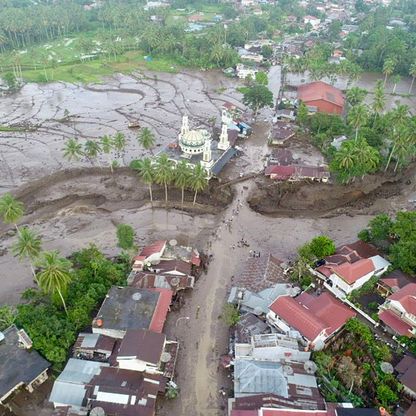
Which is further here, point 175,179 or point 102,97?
point 102,97

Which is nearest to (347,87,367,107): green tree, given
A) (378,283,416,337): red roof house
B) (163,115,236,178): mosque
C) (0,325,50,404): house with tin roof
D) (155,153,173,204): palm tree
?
(163,115,236,178): mosque

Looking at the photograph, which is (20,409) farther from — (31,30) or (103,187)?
(31,30)

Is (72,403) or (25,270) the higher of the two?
(72,403)

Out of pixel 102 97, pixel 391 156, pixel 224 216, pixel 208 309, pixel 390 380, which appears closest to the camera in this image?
A: pixel 390 380

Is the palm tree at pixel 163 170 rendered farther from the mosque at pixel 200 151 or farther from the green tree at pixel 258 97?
the green tree at pixel 258 97

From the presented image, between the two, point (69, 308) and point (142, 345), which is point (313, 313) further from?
point (69, 308)

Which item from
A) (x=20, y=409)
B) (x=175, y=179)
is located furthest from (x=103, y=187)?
(x=20, y=409)

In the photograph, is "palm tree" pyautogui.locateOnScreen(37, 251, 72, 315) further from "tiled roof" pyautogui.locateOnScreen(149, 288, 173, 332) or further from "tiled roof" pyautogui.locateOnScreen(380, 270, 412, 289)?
"tiled roof" pyautogui.locateOnScreen(380, 270, 412, 289)
